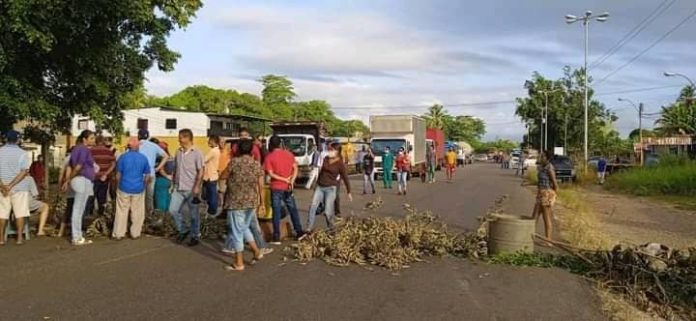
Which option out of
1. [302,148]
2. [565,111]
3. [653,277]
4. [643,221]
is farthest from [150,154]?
[565,111]

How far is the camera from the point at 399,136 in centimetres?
3762

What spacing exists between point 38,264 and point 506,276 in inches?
230

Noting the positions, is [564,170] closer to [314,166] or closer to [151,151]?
[314,166]

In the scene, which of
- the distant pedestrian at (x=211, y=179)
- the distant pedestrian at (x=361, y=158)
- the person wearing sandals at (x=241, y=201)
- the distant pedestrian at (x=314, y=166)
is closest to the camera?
the person wearing sandals at (x=241, y=201)

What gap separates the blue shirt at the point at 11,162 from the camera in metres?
10.7

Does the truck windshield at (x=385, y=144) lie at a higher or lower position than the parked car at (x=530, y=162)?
higher

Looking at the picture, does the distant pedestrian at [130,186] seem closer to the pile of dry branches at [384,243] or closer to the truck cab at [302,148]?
the pile of dry branches at [384,243]

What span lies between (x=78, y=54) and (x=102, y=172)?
2.08 m

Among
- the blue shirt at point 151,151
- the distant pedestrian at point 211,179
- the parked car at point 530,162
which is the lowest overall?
the parked car at point 530,162

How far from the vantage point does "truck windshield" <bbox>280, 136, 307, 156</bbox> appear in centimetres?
2725

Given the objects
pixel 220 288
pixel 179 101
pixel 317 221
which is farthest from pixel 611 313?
pixel 179 101

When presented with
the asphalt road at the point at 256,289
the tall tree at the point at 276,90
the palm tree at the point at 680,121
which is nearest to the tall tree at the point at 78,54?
the asphalt road at the point at 256,289

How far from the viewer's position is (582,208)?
20.2m

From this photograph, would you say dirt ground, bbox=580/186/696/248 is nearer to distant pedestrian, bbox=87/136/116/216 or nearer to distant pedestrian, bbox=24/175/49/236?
distant pedestrian, bbox=87/136/116/216
